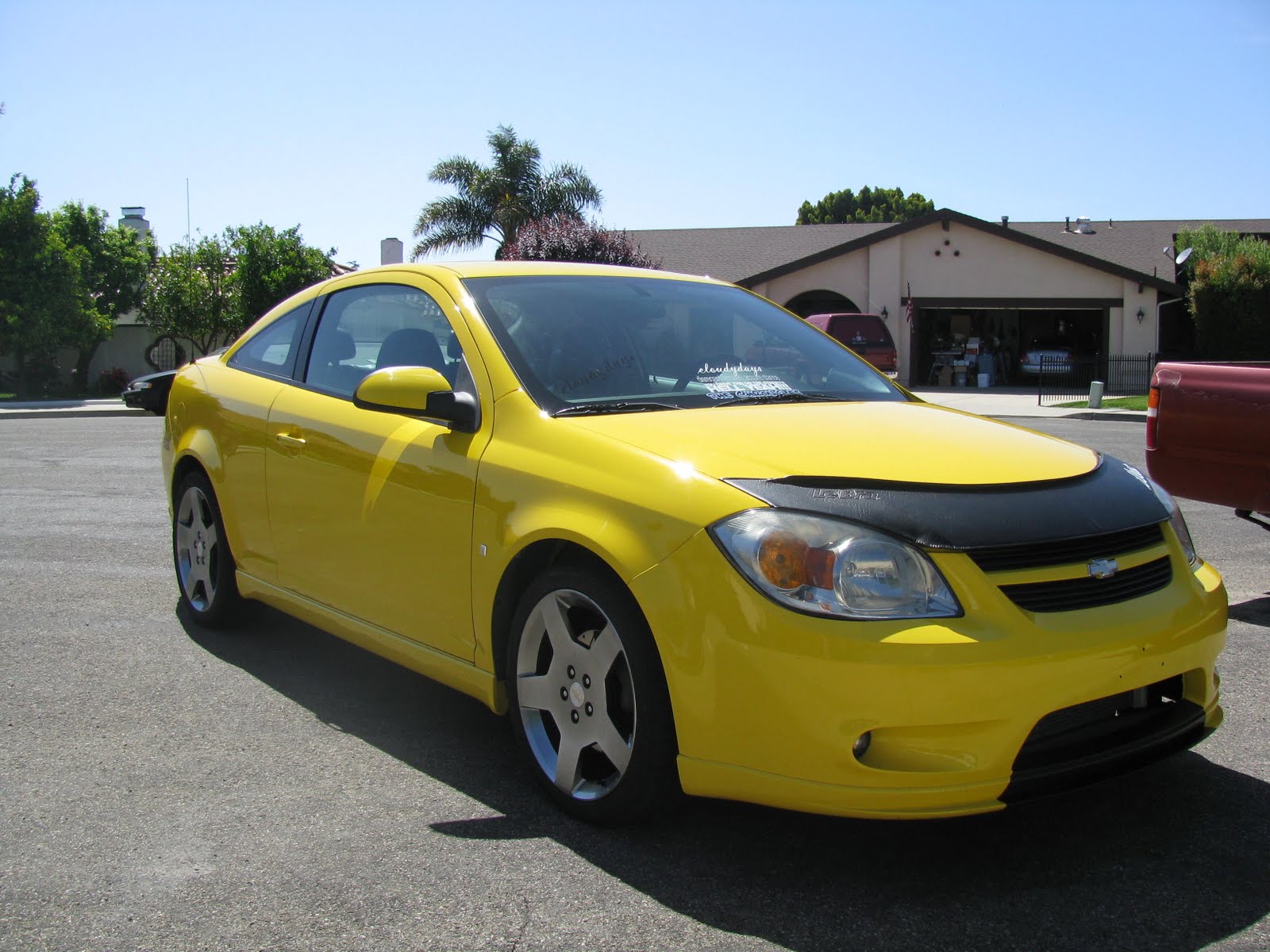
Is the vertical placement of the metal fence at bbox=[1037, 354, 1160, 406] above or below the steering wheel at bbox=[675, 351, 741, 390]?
below

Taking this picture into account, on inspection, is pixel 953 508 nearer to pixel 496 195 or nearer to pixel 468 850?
pixel 468 850

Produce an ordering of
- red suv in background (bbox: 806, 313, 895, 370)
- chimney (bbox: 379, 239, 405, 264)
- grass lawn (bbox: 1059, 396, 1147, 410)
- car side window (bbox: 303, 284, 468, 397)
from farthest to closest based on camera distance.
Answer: red suv in background (bbox: 806, 313, 895, 370), grass lawn (bbox: 1059, 396, 1147, 410), chimney (bbox: 379, 239, 405, 264), car side window (bbox: 303, 284, 468, 397)

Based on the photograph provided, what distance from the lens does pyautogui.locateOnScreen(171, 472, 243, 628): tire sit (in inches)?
206

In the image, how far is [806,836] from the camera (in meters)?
3.27

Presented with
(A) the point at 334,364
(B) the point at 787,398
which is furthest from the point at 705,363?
(A) the point at 334,364

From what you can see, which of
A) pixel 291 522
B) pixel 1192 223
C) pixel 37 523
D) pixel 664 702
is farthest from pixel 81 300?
pixel 1192 223

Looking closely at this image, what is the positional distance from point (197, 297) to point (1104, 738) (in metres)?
33.3

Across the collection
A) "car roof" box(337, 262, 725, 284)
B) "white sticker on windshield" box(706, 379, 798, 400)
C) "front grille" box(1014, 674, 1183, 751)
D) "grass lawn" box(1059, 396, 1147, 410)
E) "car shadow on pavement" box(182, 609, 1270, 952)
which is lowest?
"car shadow on pavement" box(182, 609, 1270, 952)

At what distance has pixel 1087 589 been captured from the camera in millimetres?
2992

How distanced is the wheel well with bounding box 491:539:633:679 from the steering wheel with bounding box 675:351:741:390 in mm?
824

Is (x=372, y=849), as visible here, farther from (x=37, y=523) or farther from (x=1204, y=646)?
(x=37, y=523)

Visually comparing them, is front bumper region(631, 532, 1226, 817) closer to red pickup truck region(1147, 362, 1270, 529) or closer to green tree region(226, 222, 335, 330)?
red pickup truck region(1147, 362, 1270, 529)

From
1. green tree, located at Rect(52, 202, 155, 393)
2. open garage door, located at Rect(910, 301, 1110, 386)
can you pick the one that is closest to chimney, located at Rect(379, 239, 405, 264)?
open garage door, located at Rect(910, 301, 1110, 386)

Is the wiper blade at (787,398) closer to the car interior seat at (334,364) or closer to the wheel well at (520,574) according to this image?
the wheel well at (520,574)
